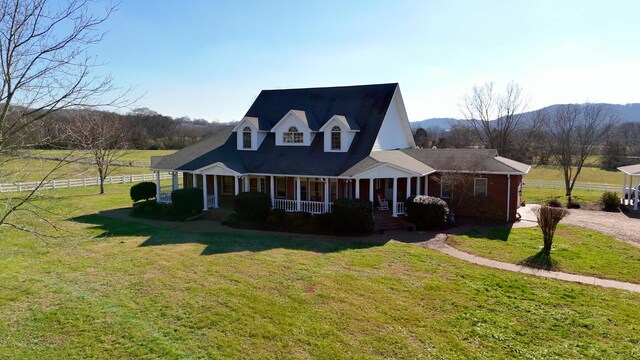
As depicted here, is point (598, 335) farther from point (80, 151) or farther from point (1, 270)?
point (1, 270)

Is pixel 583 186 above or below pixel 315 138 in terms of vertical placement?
below

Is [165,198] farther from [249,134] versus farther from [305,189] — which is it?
[305,189]

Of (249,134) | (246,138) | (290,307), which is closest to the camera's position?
(290,307)

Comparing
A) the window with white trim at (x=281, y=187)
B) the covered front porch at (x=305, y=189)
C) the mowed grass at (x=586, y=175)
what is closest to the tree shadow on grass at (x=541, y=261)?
the covered front porch at (x=305, y=189)

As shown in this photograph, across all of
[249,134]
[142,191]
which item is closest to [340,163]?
[249,134]

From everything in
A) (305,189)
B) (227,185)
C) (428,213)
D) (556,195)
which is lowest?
(556,195)

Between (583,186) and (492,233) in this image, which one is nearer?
(492,233)

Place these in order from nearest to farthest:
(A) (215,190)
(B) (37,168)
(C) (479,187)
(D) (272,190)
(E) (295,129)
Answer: (B) (37,168), (C) (479,187), (D) (272,190), (A) (215,190), (E) (295,129)
